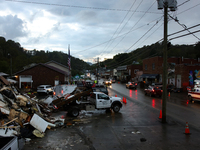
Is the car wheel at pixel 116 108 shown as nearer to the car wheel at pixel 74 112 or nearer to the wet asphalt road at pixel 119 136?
the wet asphalt road at pixel 119 136

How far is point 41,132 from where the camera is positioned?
9.12m

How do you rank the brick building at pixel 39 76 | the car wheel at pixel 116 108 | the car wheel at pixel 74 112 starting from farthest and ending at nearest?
the brick building at pixel 39 76
the car wheel at pixel 116 108
the car wheel at pixel 74 112

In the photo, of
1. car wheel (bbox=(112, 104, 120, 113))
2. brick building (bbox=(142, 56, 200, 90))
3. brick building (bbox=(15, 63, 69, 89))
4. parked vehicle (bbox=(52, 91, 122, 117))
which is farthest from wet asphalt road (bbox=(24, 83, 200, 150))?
brick building (bbox=(15, 63, 69, 89))

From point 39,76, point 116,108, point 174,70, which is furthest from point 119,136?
point 174,70

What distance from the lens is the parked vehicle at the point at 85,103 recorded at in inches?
526

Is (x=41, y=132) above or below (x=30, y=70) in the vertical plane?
below

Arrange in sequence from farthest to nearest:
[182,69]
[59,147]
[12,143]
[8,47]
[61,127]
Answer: [8,47]
[182,69]
[61,127]
[59,147]
[12,143]

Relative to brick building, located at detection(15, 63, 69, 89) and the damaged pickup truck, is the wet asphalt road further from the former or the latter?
brick building, located at detection(15, 63, 69, 89)

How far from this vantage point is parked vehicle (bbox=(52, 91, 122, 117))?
43.8 ft

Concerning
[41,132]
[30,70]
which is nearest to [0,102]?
[41,132]

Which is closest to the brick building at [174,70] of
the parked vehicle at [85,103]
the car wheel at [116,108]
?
the car wheel at [116,108]

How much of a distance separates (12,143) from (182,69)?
35911mm

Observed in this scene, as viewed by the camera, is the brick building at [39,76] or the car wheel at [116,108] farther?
the brick building at [39,76]

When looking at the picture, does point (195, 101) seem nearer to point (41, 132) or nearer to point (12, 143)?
point (41, 132)
